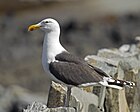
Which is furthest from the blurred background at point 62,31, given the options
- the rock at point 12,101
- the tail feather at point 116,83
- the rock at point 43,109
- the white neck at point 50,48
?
the rock at point 43,109

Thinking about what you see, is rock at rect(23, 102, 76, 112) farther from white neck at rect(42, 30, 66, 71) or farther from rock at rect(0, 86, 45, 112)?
rock at rect(0, 86, 45, 112)

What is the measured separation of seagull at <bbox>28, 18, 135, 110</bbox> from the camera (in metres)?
7.03

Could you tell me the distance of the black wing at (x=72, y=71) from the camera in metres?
7.07

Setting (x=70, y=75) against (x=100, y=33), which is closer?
(x=70, y=75)

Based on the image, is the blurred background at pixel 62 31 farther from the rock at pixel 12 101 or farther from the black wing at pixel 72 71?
the black wing at pixel 72 71

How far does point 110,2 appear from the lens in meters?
25.4

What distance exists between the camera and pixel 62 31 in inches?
840

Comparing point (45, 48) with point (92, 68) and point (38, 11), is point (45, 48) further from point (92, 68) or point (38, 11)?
point (38, 11)

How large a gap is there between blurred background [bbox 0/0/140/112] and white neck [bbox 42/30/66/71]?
7.47m

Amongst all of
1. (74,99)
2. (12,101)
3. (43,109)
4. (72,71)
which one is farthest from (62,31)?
(43,109)

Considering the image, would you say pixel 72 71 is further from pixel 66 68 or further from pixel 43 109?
pixel 43 109

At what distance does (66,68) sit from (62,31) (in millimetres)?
14160

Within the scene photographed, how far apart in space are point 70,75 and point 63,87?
35cm

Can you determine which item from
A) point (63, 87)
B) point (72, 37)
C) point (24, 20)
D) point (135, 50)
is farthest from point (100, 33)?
point (63, 87)
